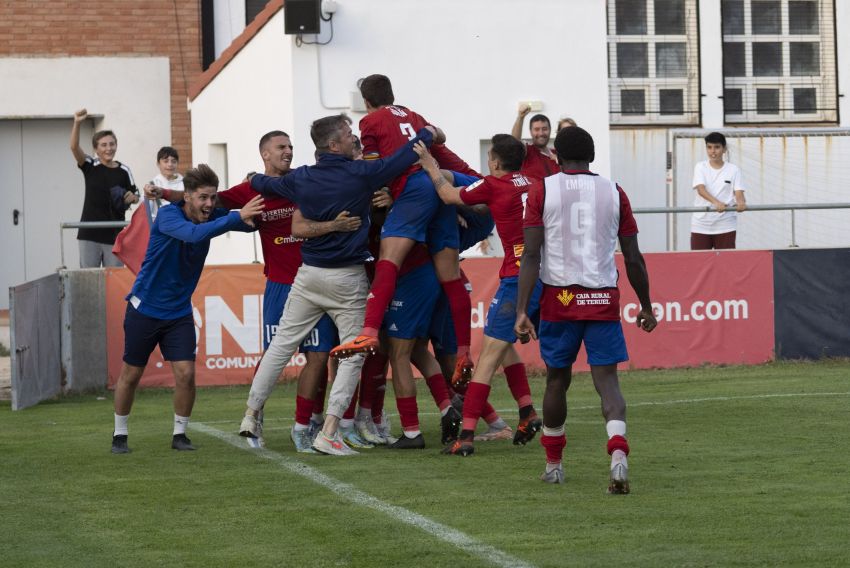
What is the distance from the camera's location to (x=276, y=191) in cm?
1018

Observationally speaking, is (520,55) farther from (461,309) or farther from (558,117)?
(461,309)

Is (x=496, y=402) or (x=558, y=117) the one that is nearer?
(x=496, y=402)

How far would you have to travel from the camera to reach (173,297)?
10.5 meters

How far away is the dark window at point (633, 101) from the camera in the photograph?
2436 cm

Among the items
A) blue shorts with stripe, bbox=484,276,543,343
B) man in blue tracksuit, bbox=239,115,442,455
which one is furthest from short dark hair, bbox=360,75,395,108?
blue shorts with stripe, bbox=484,276,543,343

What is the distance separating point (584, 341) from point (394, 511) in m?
1.43

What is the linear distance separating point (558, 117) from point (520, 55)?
956 millimetres

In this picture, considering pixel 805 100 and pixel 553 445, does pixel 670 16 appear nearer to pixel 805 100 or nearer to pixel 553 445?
→ pixel 805 100

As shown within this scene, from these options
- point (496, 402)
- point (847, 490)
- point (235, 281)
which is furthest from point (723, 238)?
point (847, 490)

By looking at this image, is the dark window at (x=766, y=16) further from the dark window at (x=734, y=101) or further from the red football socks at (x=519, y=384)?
the red football socks at (x=519, y=384)

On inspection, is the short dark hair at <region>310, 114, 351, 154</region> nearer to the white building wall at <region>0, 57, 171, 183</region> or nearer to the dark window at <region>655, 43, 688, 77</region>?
the white building wall at <region>0, 57, 171, 183</region>

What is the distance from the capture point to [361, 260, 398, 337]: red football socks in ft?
33.1

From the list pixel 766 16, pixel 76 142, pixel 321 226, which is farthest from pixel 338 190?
pixel 766 16

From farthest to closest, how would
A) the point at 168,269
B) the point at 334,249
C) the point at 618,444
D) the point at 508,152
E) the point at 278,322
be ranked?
the point at 278,322, the point at 168,269, the point at 334,249, the point at 508,152, the point at 618,444
